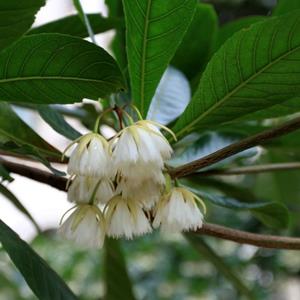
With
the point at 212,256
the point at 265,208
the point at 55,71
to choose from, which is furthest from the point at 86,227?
the point at 212,256

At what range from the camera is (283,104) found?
1.93ft

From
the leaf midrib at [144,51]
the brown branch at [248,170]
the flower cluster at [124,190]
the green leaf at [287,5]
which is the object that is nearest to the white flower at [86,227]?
the flower cluster at [124,190]

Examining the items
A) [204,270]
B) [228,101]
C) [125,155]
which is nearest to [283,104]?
A: [228,101]

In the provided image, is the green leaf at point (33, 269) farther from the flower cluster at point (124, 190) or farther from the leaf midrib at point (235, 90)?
the leaf midrib at point (235, 90)

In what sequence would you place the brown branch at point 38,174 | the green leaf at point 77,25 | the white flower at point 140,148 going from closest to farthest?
the white flower at point 140,148 < the brown branch at point 38,174 < the green leaf at point 77,25

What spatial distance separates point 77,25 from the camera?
741 mm

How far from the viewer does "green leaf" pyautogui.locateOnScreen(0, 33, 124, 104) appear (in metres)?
0.51

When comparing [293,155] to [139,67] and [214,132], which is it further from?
[139,67]

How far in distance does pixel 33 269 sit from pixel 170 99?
35 cm

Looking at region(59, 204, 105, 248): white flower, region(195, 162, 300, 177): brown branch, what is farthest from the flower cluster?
region(195, 162, 300, 177): brown branch

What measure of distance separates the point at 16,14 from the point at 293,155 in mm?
596

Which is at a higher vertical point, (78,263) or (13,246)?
(13,246)

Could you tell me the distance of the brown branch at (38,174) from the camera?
62cm

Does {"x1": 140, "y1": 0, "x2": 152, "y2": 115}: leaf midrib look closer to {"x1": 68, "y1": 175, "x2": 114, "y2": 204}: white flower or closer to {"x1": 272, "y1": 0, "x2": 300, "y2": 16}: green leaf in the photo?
{"x1": 68, "y1": 175, "x2": 114, "y2": 204}: white flower
